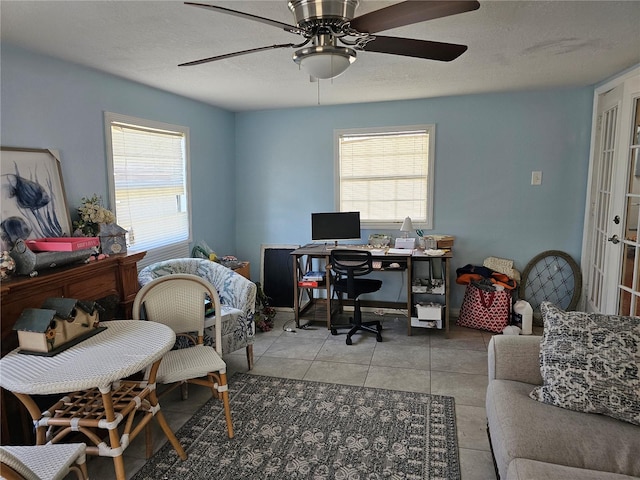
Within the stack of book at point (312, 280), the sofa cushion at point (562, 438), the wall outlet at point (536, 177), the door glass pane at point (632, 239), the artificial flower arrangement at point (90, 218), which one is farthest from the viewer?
the stack of book at point (312, 280)

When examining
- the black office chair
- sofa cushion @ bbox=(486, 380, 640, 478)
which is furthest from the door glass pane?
the black office chair

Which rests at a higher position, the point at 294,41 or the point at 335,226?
the point at 294,41

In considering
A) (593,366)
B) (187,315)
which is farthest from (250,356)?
(593,366)

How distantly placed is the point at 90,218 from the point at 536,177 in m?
3.92

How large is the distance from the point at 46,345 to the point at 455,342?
10.4ft

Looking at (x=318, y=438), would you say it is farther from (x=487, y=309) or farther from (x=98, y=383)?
(x=487, y=309)

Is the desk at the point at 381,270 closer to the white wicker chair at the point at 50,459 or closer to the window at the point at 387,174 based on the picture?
the window at the point at 387,174

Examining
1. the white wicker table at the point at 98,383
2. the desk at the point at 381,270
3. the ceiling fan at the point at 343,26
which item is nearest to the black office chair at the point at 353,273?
the desk at the point at 381,270

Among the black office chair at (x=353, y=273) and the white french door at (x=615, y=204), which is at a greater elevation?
the white french door at (x=615, y=204)

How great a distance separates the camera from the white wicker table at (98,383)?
1748mm

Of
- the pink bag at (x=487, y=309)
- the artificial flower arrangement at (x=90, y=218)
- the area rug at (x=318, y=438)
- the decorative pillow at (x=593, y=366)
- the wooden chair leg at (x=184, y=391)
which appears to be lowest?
the area rug at (x=318, y=438)

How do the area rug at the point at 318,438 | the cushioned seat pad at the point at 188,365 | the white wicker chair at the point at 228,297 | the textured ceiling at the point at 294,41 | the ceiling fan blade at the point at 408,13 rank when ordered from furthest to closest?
the white wicker chair at the point at 228,297 → the cushioned seat pad at the point at 188,365 → the area rug at the point at 318,438 → the textured ceiling at the point at 294,41 → the ceiling fan blade at the point at 408,13

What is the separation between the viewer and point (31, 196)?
8.28ft

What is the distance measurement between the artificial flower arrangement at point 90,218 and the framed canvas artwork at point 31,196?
0.07 meters
